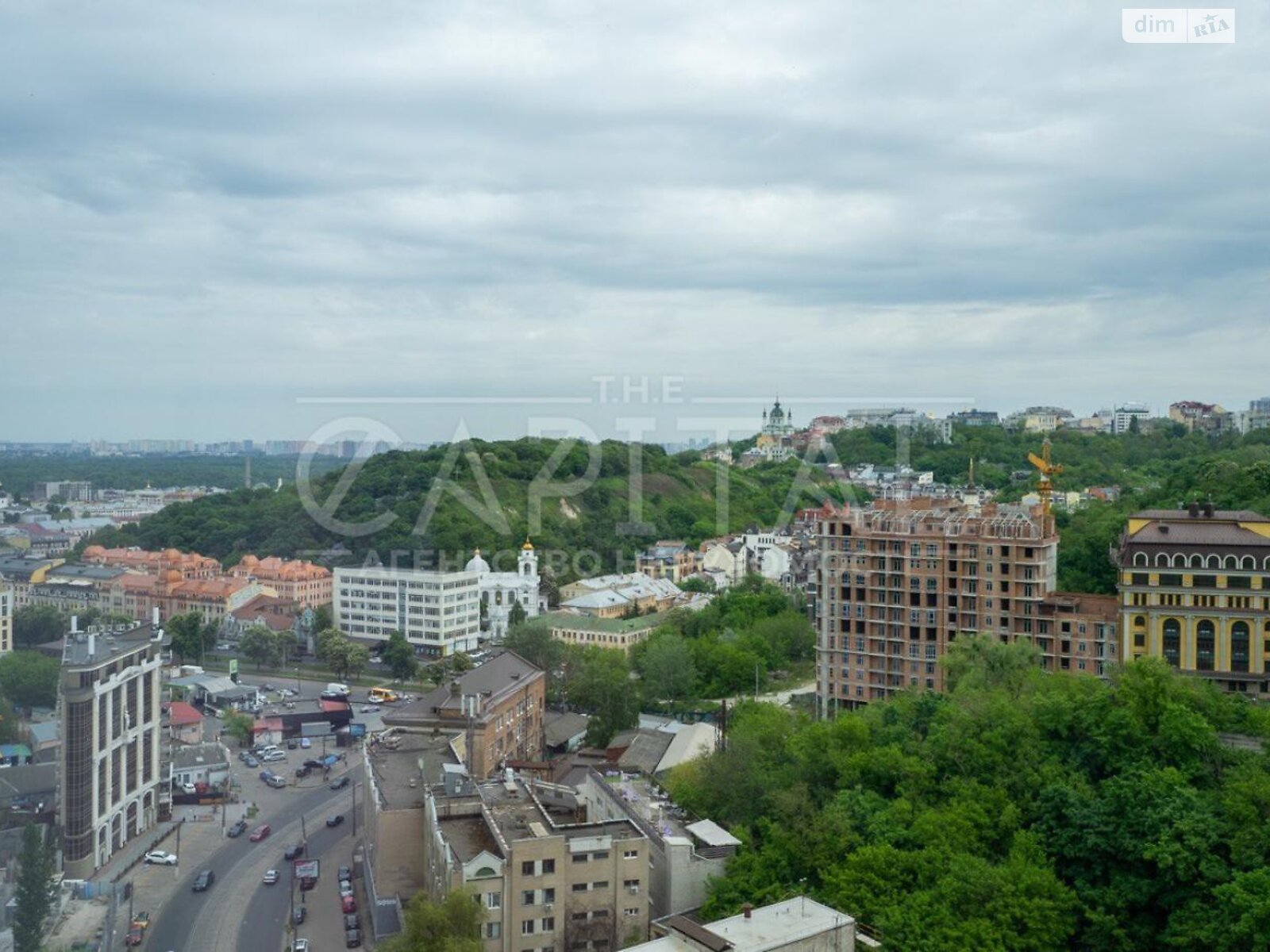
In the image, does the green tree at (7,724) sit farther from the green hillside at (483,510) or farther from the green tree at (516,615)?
the green hillside at (483,510)

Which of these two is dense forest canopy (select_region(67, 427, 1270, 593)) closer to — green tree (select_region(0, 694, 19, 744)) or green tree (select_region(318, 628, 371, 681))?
green tree (select_region(318, 628, 371, 681))

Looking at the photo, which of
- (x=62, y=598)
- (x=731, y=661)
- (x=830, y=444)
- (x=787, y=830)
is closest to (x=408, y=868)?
(x=787, y=830)

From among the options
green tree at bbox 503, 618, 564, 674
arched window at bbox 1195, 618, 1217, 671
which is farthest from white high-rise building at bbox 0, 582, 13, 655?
arched window at bbox 1195, 618, 1217, 671

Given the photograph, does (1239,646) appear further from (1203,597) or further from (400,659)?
(400,659)

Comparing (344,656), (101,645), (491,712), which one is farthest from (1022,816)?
(344,656)

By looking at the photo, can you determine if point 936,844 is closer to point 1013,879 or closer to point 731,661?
point 1013,879

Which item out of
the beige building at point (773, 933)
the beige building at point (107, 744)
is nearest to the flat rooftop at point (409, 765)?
the beige building at point (107, 744)
